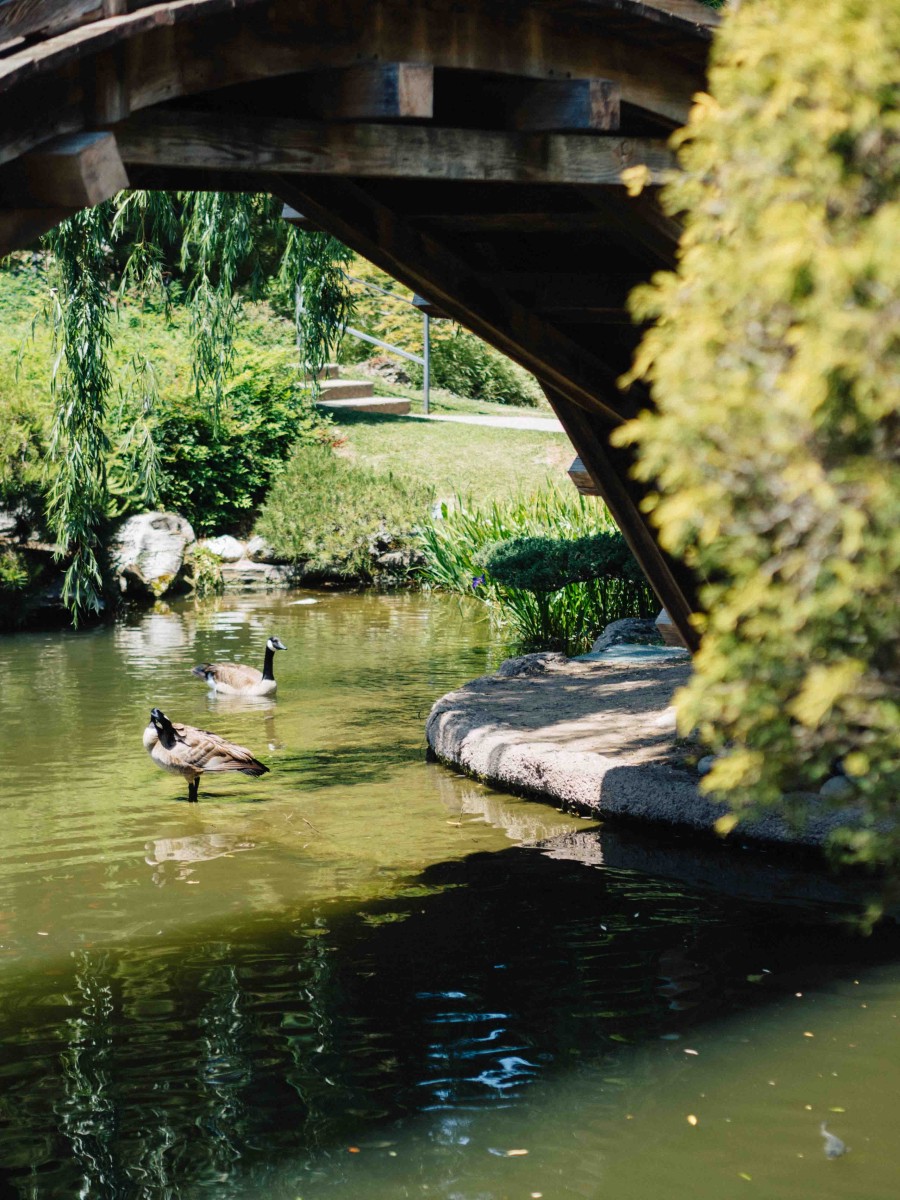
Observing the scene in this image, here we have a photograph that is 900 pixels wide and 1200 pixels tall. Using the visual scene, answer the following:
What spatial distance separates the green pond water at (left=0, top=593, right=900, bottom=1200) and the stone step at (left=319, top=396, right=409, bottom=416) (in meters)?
16.2

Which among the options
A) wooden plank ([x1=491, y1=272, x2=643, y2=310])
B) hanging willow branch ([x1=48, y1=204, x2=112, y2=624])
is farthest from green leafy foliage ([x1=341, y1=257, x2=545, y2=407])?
wooden plank ([x1=491, y1=272, x2=643, y2=310])

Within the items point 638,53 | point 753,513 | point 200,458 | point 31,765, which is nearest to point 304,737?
point 31,765

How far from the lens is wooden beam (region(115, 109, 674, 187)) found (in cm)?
450

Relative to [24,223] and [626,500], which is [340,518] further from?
[24,223]

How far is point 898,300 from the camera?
2371mm

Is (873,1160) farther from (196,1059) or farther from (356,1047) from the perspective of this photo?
(196,1059)

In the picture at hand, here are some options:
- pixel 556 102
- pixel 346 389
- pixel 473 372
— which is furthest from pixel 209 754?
pixel 473 372

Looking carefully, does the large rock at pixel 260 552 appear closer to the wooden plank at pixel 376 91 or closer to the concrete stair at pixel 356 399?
the concrete stair at pixel 356 399

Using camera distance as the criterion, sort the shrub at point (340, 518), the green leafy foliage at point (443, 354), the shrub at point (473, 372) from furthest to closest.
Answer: the shrub at point (473, 372) < the green leafy foliage at point (443, 354) < the shrub at point (340, 518)

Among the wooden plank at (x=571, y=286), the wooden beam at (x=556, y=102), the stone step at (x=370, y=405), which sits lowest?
the wooden plank at (x=571, y=286)

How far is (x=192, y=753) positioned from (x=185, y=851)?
1017mm

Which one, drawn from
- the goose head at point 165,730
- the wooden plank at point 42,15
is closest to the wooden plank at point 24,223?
the wooden plank at point 42,15

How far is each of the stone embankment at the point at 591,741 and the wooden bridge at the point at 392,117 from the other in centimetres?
248

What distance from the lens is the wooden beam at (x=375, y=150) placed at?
177 inches
